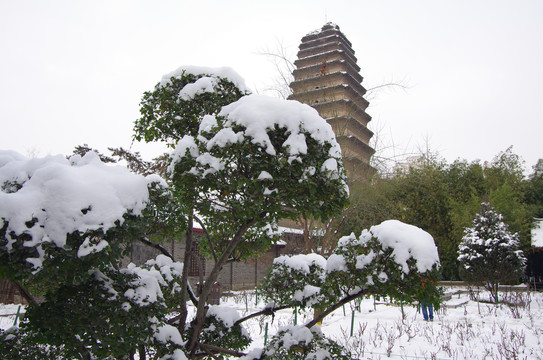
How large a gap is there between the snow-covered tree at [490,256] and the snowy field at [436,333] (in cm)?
161

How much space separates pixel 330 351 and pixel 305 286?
78 cm

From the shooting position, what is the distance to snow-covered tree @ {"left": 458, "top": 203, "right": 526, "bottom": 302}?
14875 mm

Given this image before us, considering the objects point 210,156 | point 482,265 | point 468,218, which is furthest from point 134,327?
point 468,218

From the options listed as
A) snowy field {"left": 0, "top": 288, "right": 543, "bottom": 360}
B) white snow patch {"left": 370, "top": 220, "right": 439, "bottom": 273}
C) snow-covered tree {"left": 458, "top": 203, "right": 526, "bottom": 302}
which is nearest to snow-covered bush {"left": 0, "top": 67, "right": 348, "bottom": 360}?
white snow patch {"left": 370, "top": 220, "right": 439, "bottom": 273}

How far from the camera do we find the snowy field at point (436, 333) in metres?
7.13

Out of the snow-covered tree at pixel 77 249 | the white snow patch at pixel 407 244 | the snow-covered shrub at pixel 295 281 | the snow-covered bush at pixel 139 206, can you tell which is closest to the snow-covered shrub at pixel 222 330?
the snow-covered bush at pixel 139 206

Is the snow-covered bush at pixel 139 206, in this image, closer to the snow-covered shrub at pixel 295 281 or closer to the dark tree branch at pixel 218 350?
the dark tree branch at pixel 218 350

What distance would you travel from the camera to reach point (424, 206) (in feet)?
79.7

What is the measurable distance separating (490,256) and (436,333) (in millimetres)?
7832

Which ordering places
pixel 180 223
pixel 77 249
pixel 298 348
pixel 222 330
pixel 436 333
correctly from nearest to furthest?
pixel 77 249, pixel 298 348, pixel 180 223, pixel 222 330, pixel 436 333

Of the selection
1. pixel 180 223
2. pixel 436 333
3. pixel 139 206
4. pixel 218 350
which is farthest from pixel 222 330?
pixel 436 333

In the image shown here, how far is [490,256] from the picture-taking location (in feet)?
49.8

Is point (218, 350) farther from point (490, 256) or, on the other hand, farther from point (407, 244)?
point (490, 256)

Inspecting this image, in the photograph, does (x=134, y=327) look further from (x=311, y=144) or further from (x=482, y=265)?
(x=482, y=265)
